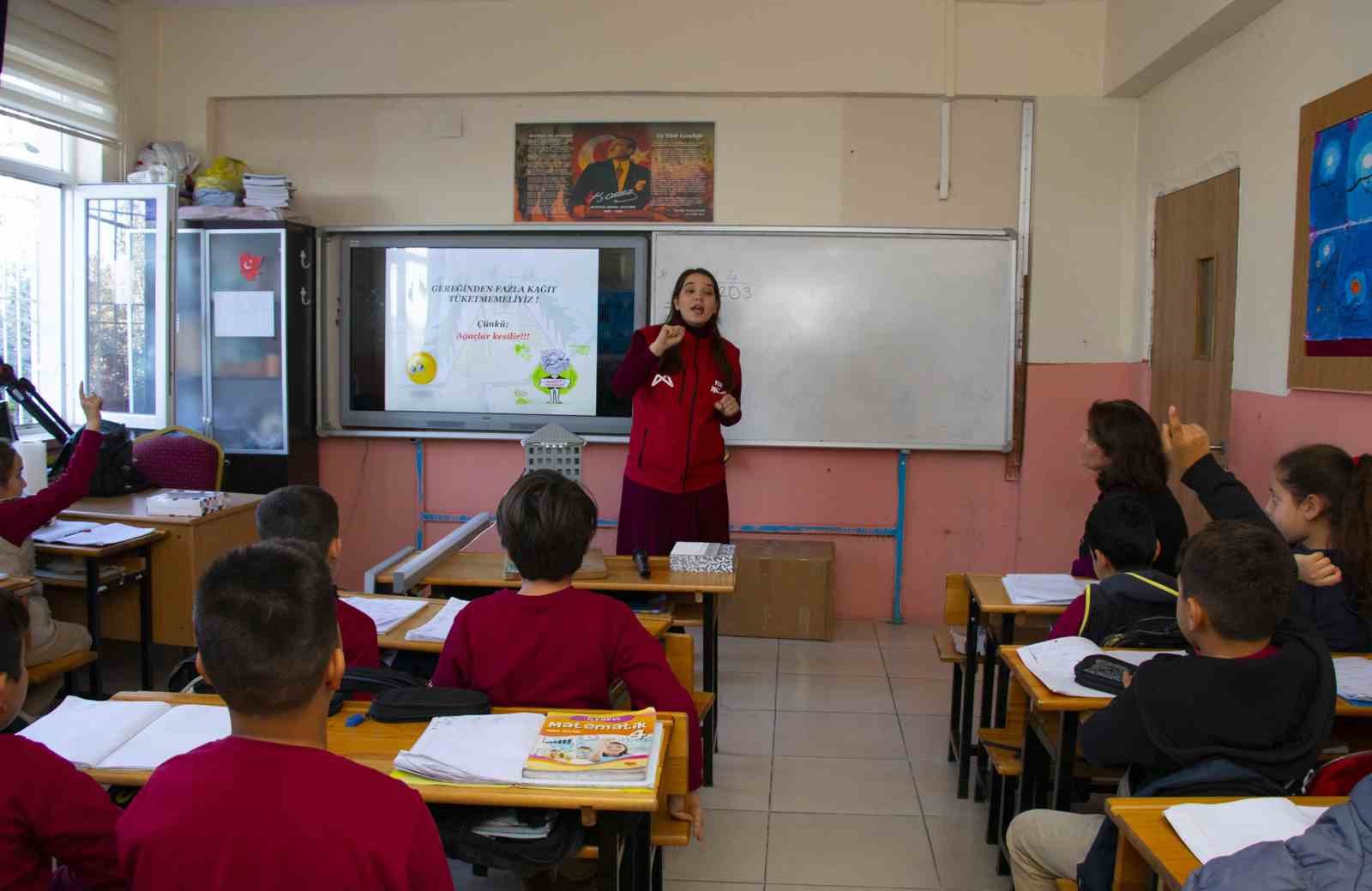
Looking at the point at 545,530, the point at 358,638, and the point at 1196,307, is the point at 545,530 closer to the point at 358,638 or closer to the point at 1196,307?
the point at 358,638

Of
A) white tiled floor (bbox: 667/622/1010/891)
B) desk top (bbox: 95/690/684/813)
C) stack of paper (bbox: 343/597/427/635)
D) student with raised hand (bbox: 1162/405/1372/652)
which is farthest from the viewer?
white tiled floor (bbox: 667/622/1010/891)

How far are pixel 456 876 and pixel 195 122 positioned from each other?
4144 millimetres

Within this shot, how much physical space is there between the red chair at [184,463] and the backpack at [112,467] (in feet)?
0.54

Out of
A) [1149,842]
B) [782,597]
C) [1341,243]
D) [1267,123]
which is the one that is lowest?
[782,597]

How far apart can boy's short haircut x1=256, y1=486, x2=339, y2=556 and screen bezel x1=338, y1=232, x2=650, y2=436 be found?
9.58 feet

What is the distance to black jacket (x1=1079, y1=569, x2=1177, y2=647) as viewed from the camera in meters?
2.46

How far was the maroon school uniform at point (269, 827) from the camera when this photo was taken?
1.11m

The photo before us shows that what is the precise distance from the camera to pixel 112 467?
4316 mm

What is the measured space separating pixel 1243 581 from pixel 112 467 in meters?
4.04

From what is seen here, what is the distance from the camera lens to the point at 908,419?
511 centimetres

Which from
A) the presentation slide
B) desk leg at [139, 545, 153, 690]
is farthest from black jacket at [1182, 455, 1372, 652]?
desk leg at [139, 545, 153, 690]

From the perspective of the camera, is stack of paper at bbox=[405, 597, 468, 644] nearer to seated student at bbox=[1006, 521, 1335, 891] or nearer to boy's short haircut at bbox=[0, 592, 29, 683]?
boy's short haircut at bbox=[0, 592, 29, 683]

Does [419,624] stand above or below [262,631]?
below

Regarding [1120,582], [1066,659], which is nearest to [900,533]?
[1120,582]
